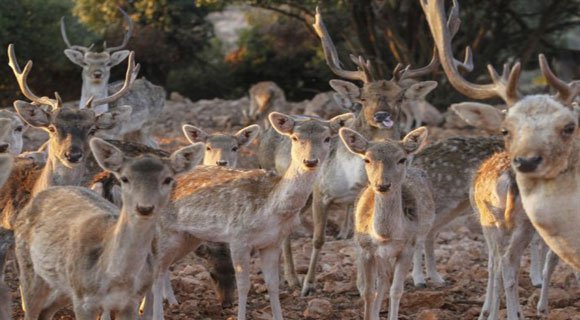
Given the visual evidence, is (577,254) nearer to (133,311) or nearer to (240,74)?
(133,311)

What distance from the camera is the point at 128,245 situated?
675 centimetres

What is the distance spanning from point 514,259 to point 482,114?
218 cm

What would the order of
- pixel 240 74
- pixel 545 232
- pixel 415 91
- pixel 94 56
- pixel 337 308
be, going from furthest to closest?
pixel 240 74 → pixel 94 56 → pixel 415 91 → pixel 337 308 → pixel 545 232

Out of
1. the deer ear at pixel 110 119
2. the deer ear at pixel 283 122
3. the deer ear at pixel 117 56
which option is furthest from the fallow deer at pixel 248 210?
the deer ear at pixel 117 56

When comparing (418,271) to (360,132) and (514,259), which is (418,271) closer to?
(360,132)

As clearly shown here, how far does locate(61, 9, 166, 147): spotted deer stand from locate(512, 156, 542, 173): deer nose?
24.1 ft

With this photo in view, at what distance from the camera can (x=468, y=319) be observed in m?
9.13

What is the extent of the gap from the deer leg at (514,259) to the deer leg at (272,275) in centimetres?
161

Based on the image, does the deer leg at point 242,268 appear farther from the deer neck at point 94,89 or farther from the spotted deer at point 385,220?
the deer neck at point 94,89

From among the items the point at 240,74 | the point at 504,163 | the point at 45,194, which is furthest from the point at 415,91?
the point at 240,74

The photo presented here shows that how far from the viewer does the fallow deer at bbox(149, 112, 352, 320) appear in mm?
8586

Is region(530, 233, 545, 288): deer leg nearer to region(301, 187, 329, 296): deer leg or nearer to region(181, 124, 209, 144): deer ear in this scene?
region(301, 187, 329, 296): deer leg

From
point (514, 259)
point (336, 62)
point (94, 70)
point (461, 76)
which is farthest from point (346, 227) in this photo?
point (461, 76)

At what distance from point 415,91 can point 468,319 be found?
262cm
